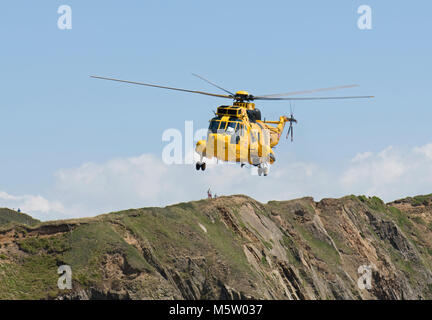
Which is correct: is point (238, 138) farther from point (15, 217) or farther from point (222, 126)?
point (15, 217)

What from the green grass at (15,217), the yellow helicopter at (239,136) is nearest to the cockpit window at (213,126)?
the yellow helicopter at (239,136)

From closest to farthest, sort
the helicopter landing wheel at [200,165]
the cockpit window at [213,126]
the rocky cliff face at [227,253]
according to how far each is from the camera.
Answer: the cockpit window at [213,126] < the helicopter landing wheel at [200,165] < the rocky cliff face at [227,253]

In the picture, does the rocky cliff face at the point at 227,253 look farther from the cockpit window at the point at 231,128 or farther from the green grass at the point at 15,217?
the cockpit window at the point at 231,128

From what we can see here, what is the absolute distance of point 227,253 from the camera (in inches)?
2805

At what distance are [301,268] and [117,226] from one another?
75.7ft

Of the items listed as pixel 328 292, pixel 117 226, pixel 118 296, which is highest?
pixel 117 226

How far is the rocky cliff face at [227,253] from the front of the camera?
60.8 metres

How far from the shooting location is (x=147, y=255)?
6525 cm

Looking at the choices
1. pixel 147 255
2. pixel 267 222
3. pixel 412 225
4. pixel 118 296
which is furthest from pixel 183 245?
pixel 412 225

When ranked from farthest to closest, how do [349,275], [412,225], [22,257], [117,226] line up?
[412,225] < [349,275] < [117,226] < [22,257]

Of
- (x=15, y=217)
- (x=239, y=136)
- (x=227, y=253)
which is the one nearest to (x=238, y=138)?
(x=239, y=136)

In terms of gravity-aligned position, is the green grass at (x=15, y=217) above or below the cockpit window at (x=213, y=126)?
below
